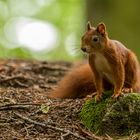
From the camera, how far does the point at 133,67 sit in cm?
434

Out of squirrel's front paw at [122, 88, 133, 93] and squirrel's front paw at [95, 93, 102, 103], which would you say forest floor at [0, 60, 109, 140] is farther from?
squirrel's front paw at [122, 88, 133, 93]

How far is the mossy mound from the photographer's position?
379 cm

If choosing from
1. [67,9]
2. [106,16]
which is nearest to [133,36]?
[106,16]

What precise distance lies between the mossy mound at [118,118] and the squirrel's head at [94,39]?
401mm

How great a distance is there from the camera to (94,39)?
4.06 m

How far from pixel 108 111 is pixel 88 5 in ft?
16.1

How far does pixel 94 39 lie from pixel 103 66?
0.76 ft

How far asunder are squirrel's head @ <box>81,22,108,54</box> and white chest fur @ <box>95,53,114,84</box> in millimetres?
73

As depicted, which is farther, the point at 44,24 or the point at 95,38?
the point at 44,24

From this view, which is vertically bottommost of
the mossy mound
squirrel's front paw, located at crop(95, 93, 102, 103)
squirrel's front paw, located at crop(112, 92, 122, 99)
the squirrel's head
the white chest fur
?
the mossy mound

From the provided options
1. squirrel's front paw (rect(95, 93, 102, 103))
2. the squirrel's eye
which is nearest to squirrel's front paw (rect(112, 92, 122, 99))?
squirrel's front paw (rect(95, 93, 102, 103))

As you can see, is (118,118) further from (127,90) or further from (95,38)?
(95,38)

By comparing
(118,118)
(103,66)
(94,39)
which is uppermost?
(94,39)

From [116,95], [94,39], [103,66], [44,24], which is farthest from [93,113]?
[44,24]
